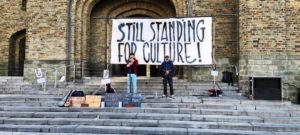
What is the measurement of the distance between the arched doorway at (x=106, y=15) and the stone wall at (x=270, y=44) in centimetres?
404

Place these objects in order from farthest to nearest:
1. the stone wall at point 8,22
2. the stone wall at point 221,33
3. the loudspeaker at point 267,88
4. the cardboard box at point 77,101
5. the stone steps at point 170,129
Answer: the stone wall at point 8,22 → the stone wall at point 221,33 → the loudspeaker at point 267,88 → the cardboard box at point 77,101 → the stone steps at point 170,129

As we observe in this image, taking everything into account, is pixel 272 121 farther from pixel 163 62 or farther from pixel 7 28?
pixel 7 28

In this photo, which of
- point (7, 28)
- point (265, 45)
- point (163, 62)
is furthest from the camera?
point (7, 28)

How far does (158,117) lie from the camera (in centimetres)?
855

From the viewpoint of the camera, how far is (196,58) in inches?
454

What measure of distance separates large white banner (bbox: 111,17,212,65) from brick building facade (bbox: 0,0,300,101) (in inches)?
32.7

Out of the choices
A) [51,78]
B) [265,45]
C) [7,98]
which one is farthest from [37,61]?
[265,45]

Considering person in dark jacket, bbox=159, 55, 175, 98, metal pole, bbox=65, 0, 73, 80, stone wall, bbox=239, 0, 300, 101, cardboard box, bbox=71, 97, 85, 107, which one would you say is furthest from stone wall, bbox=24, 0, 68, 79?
stone wall, bbox=239, 0, 300, 101

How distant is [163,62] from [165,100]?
58.9 inches

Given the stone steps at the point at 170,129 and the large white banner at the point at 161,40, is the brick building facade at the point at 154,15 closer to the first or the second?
the large white banner at the point at 161,40

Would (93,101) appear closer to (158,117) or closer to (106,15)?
(158,117)

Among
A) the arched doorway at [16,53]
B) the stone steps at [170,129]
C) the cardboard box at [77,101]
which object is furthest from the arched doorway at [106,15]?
the stone steps at [170,129]

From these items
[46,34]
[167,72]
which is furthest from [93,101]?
[46,34]

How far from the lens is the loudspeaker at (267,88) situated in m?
10.6
